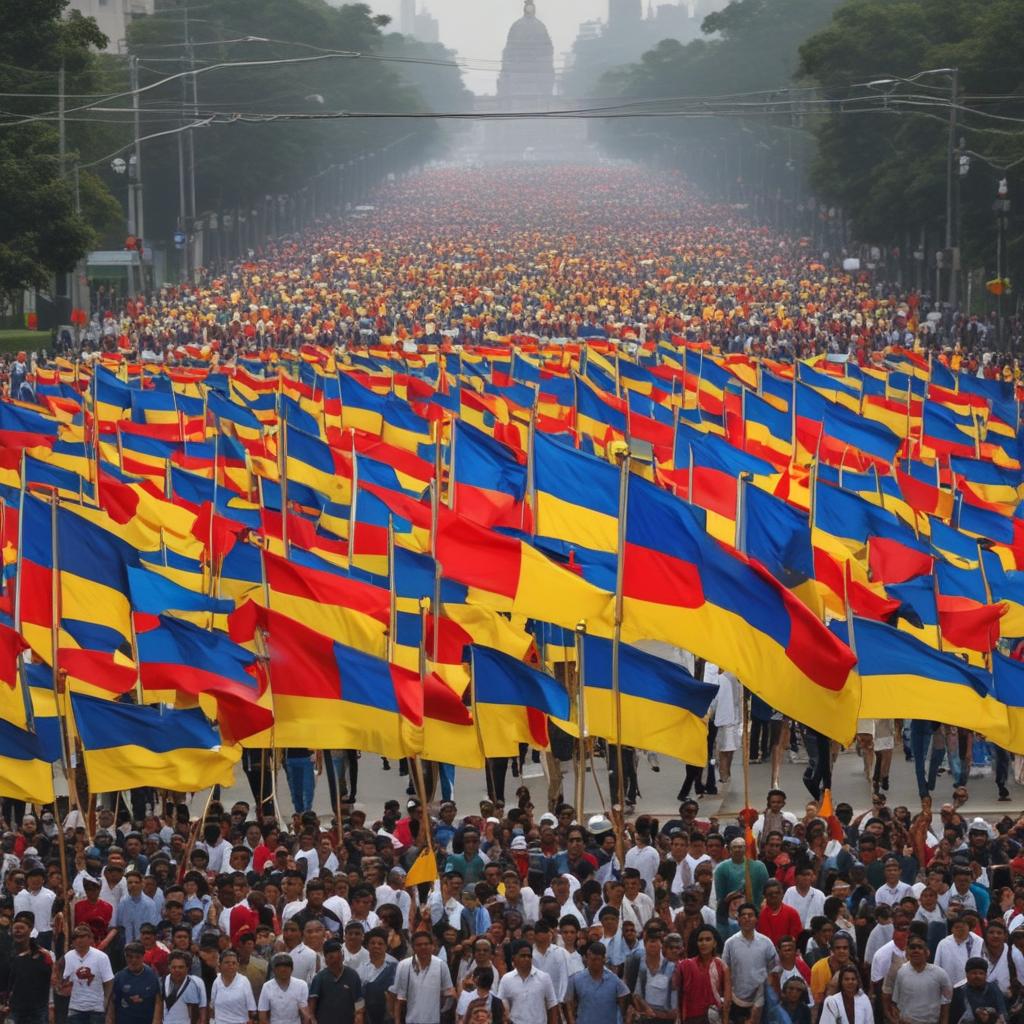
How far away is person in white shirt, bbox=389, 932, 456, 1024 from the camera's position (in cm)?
1218

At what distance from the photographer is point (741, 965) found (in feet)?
40.5

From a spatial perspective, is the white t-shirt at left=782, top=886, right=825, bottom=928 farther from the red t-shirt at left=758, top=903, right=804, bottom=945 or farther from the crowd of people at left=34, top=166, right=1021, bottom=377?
the crowd of people at left=34, top=166, right=1021, bottom=377

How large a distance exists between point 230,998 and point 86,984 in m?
0.79

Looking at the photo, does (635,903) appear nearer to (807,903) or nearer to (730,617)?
(807,903)

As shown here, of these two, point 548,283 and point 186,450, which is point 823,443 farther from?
point 548,283

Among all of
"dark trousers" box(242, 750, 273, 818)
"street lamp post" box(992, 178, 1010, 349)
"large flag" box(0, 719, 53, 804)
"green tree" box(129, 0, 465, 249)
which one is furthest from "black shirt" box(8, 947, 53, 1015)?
"green tree" box(129, 0, 465, 249)

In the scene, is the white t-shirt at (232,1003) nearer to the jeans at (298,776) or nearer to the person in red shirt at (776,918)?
the person in red shirt at (776,918)

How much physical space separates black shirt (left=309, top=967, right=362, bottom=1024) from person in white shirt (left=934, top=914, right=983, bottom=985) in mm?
2536

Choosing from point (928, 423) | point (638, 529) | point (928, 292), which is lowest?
point (928, 292)

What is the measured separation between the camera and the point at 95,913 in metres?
13.6

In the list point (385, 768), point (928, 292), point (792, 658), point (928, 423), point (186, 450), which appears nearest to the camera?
point (792, 658)

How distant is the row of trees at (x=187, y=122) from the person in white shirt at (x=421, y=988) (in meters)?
32.8

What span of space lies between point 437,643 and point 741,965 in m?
4.98

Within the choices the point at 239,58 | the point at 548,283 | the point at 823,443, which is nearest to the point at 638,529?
the point at 823,443
